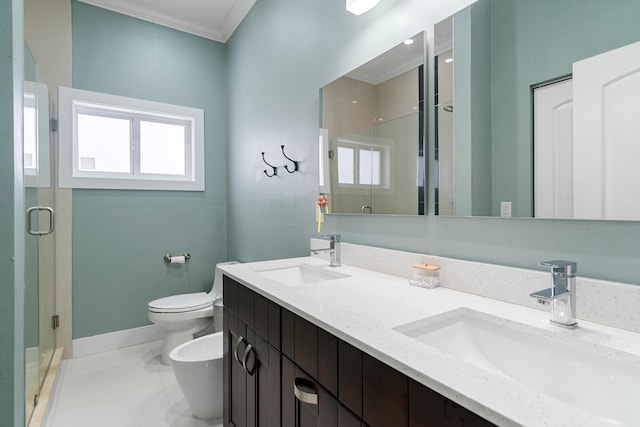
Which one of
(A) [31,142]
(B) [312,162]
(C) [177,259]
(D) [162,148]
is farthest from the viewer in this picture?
(D) [162,148]

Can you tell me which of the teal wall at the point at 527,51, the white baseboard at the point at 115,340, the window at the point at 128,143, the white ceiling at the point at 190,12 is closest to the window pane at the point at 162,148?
the window at the point at 128,143

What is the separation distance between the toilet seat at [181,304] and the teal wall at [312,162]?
0.49 metres

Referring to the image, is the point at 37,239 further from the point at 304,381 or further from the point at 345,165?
the point at 304,381

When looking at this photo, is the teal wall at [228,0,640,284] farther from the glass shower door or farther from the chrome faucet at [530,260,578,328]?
the glass shower door

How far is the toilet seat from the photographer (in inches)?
89.9

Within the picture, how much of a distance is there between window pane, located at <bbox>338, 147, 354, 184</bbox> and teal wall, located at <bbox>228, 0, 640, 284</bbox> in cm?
20

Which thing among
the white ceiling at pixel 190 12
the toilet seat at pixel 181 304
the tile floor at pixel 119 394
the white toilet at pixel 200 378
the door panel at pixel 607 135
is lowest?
the tile floor at pixel 119 394

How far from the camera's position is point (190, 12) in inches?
109

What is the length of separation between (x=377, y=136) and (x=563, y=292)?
0.94 meters

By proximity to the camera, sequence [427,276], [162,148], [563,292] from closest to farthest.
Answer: [563,292] → [427,276] → [162,148]

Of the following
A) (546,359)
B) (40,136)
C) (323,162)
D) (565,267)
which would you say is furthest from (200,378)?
(40,136)

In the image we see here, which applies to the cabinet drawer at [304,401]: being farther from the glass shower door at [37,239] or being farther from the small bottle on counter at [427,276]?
the glass shower door at [37,239]

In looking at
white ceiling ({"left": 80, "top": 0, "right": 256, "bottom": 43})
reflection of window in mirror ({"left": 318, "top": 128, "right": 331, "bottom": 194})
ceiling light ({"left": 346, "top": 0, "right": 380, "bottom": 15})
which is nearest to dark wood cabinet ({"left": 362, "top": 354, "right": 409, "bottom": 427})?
reflection of window in mirror ({"left": 318, "top": 128, "right": 331, "bottom": 194})

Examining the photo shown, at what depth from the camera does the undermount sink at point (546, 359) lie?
57 cm
